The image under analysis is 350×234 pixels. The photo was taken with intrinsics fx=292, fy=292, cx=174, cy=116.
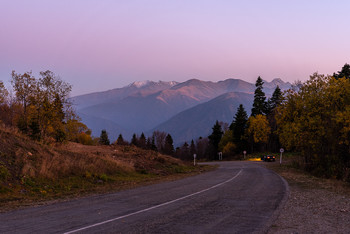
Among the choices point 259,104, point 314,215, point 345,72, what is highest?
point 345,72

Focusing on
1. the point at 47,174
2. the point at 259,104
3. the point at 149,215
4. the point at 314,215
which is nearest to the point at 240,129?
the point at 259,104

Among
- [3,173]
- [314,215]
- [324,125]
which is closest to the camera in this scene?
[314,215]

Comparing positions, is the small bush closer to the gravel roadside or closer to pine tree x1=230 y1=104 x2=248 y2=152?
the gravel roadside

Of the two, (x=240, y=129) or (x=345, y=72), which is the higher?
(x=345, y=72)

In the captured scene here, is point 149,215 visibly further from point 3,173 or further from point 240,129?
point 240,129

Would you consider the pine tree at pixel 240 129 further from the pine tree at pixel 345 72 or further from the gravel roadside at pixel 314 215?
the gravel roadside at pixel 314 215

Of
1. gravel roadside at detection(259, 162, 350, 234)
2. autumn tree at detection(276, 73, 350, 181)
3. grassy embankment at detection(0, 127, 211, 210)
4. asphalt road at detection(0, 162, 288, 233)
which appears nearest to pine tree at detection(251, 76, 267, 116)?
autumn tree at detection(276, 73, 350, 181)

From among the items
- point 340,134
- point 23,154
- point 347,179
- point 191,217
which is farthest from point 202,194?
point 340,134

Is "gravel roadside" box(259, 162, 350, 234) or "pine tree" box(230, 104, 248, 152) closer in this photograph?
"gravel roadside" box(259, 162, 350, 234)

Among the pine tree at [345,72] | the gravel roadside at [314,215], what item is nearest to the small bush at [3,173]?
the gravel roadside at [314,215]

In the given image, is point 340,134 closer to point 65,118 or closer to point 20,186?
point 20,186

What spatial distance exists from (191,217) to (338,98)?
21645mm

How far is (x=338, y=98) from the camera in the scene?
25.0 metres

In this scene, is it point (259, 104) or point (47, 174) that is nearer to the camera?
point (47, 174)
